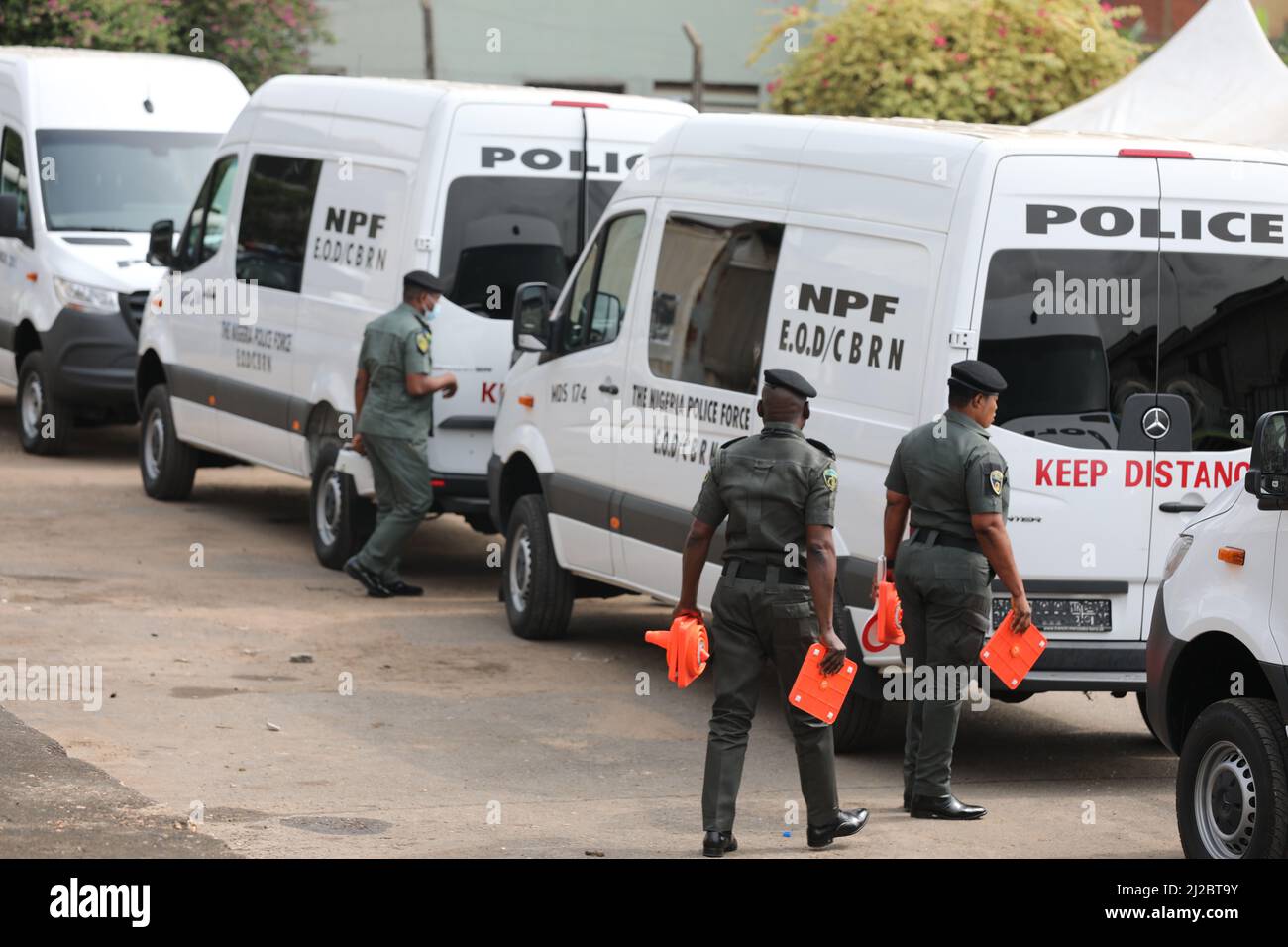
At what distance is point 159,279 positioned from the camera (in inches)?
640

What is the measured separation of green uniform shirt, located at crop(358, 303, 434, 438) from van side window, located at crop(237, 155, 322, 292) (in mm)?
1707

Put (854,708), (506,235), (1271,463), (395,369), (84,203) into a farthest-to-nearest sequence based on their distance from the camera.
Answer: (84,203), (506,235), (395,369), (854,708), (1271,463)

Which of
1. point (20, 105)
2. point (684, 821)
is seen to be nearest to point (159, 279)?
point (20, 105)

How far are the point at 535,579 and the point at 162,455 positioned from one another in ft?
16.6

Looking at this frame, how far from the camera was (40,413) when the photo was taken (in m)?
17.6

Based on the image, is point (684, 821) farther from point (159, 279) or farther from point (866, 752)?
point (159, 279)

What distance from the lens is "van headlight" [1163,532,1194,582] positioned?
748 cm

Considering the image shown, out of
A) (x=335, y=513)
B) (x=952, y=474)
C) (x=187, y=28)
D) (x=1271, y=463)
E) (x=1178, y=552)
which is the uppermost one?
(x=187, y=28)

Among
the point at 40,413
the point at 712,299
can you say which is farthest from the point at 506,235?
the point at 40,413

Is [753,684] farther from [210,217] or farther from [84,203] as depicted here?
[84,203]

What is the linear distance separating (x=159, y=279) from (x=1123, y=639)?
31.3ft

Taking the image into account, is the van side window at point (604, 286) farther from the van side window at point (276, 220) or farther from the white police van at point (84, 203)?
the white police van at point (84, 203)

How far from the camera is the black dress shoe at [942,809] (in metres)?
8.21

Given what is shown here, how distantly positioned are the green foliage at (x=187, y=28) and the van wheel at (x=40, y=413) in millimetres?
5049
